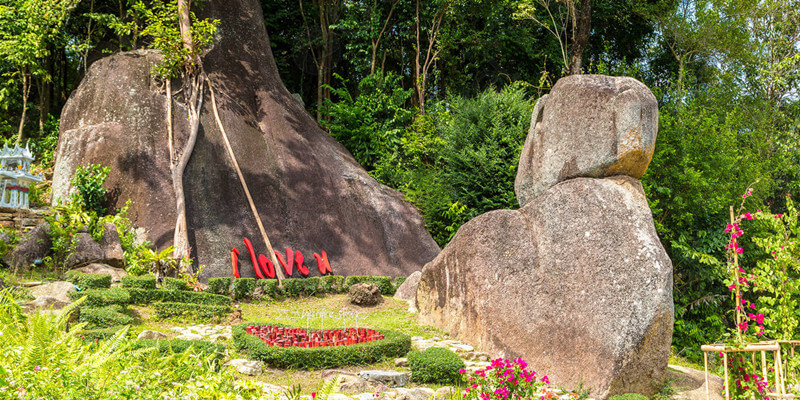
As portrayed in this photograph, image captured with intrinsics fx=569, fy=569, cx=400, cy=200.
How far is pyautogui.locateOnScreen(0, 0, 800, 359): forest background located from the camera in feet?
44.0

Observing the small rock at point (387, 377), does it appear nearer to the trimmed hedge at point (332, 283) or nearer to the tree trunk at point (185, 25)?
the trimmed hedge at point (332, 283)

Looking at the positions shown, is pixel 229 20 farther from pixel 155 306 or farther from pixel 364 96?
pixel 155 306

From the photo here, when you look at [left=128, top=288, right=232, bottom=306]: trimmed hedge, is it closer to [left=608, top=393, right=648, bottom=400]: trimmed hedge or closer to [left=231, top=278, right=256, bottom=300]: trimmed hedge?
[left=231, top=278, right=256, bottom=300]: trimmed hedge

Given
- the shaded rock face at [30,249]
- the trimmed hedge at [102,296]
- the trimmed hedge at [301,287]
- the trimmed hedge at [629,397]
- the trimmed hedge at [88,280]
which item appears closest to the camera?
the trimmed hedge at [629,397]

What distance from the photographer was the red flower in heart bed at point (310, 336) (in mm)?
7355

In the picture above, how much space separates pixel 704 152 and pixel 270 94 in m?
11.3

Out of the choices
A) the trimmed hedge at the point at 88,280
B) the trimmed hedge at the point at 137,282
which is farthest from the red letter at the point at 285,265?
the trimmed hedge at the point at 88,280

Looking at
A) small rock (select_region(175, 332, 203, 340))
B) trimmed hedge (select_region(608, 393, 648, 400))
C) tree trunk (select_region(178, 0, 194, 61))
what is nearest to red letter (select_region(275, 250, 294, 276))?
small rock (select_region(175, 332, 203, 340))

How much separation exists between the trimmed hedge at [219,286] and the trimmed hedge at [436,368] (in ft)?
17.8

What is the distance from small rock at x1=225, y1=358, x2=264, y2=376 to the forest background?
8677 mm

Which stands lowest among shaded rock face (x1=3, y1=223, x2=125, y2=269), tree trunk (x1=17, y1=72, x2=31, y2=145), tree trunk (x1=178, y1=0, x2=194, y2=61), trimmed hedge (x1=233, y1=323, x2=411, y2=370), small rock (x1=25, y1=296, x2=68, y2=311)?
trimmed hedge (x1=233, y1=323, x2=411, y2=370)

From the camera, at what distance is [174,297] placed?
9.36 m

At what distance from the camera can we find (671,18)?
A: 63.4ft

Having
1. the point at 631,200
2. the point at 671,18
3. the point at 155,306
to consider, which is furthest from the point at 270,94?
the point at 671,18
